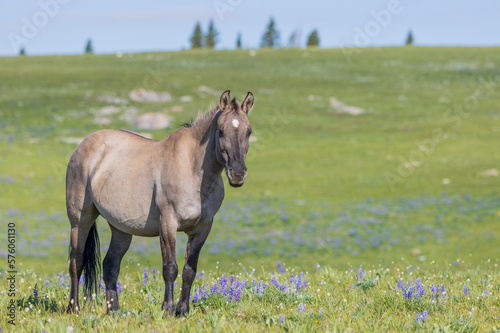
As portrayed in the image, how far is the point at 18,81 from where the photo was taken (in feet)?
217

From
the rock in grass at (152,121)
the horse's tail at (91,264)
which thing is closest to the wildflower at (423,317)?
the horse's tail at (91,264)

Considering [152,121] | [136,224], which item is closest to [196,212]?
[136,224]

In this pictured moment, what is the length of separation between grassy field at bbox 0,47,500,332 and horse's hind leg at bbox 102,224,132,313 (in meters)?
0.33

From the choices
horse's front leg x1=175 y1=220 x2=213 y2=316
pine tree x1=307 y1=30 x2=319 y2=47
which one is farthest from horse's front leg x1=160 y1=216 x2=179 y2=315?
pine tree x1=307 y1=30 x2=319 y2=47

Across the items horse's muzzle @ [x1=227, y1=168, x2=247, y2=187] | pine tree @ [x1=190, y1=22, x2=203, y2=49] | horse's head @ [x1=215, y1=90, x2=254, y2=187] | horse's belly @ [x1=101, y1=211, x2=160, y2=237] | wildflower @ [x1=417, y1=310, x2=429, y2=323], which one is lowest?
wildflower @ [x1=417, y1=310, x2=429, y2=323]

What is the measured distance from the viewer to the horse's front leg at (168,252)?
23.1 feet

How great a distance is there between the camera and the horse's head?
643 cm

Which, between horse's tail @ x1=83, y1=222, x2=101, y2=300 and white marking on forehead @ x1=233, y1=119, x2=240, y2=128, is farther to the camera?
horse's tail @ x1=83, y1=222, x2=101, y2=300

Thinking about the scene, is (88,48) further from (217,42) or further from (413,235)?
(413,235)

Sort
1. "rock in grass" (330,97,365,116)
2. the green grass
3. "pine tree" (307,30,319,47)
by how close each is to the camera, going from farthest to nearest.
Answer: "pine tree" (307,30,319,47) → "rock in grass" (330,97,365,116) → the green grass

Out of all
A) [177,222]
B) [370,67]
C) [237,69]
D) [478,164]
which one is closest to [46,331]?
[177,222]

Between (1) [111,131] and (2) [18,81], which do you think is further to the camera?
(2) [18,81]

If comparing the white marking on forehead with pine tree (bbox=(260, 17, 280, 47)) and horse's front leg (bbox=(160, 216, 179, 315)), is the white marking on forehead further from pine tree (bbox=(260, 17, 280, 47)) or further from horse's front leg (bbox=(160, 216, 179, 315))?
pine tree (bbox=(260, 17, 280, 47))

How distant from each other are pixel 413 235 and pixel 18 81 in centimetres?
5554
